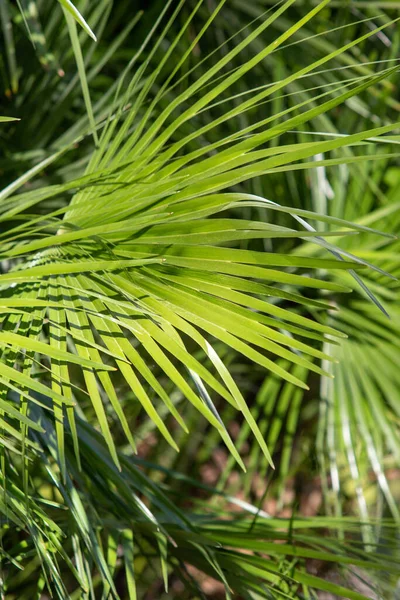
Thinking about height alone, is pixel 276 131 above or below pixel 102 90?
below

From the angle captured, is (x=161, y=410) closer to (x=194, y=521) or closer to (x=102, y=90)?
(x=194, y=521)

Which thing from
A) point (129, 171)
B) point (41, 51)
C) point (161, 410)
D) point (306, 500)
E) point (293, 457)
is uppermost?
point (41, 51)

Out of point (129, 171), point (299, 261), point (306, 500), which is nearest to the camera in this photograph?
point (299, 261)

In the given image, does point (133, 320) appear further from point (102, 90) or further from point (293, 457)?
point (293, 457)

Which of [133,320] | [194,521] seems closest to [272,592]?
[194,521]

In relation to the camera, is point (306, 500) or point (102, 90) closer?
point (102, 90)

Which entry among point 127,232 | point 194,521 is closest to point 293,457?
point 194,521

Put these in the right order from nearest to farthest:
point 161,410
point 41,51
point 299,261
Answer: point 299,261 → point 41,51 → point 161,410
